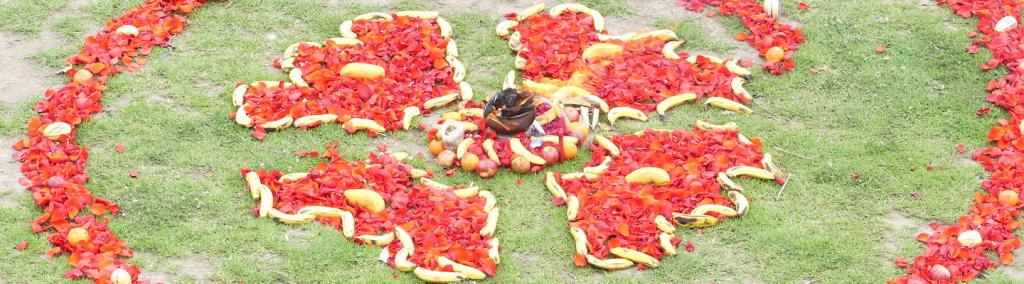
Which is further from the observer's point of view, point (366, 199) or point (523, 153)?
point (523, 153)

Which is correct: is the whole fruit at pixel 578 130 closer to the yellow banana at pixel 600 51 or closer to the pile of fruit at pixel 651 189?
the pile of fruit at pixel 651 189

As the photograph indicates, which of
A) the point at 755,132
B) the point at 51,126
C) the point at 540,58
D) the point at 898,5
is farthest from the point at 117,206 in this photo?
the point at 898,5

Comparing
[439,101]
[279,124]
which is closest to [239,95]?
[279,124]

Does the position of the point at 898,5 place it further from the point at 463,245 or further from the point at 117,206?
the point at 117,206

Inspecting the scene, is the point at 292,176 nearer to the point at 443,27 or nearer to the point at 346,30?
the point at 346,30

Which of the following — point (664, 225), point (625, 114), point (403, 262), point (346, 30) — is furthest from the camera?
point (346, 30)
